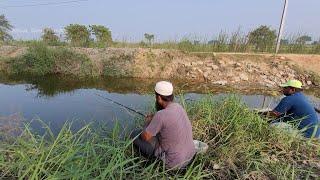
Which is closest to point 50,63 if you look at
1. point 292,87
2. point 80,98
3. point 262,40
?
point 80,98

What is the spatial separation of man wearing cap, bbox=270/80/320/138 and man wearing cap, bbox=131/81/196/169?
1.68 meters

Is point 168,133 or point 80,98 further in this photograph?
point 80,98

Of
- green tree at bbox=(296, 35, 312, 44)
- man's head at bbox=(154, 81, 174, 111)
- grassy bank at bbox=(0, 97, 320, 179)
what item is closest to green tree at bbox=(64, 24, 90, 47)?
green tree at bbox=(296, 35, 312, 44)

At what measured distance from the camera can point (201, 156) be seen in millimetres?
3592

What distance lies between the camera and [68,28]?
1562 cm

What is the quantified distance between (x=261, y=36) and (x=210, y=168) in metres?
12.1

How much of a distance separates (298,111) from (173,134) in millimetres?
2020

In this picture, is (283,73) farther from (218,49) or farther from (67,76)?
(67,76)

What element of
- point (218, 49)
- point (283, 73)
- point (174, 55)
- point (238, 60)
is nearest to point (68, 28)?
point (174, 55)

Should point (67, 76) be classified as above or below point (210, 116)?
below

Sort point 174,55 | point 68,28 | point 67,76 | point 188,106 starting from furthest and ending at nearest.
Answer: point 68,28 → point 174,55 → point 67,76 → point 188,106

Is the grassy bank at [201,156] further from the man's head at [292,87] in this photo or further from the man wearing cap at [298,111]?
the man's head at [292,87]

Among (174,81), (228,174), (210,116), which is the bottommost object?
(174,81)

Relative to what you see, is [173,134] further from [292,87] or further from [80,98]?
[80,98]
